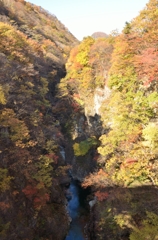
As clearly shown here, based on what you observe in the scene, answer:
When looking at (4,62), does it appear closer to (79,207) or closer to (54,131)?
(54,131)

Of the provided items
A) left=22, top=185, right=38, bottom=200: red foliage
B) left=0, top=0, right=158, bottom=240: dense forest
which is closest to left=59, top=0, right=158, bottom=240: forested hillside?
left=0, top=0, right=158, bottom=240: dense forest

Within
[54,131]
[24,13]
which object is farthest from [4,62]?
[24,13]

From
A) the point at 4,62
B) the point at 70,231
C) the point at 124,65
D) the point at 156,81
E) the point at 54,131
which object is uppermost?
the point at 4,62

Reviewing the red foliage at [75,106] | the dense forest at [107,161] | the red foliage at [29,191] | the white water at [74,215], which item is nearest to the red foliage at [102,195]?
the dense forest at [107,161]

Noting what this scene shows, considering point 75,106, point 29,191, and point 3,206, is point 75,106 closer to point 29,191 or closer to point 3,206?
point 29,191

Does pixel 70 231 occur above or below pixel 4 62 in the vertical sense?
below

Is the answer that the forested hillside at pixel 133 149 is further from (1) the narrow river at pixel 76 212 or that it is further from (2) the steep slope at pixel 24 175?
(2) the steep slope at pixel 24 175

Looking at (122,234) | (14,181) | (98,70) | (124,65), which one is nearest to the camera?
(122,234)

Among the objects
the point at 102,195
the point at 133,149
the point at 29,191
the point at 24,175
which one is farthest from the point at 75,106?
the point at 29,191

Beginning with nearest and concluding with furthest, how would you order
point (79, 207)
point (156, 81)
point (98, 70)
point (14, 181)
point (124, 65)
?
point (14, 181) < point (156, 81) < point (124, 65) < point (79, 207) < point (98, 70)

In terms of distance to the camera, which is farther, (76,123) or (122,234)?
(76,123)
